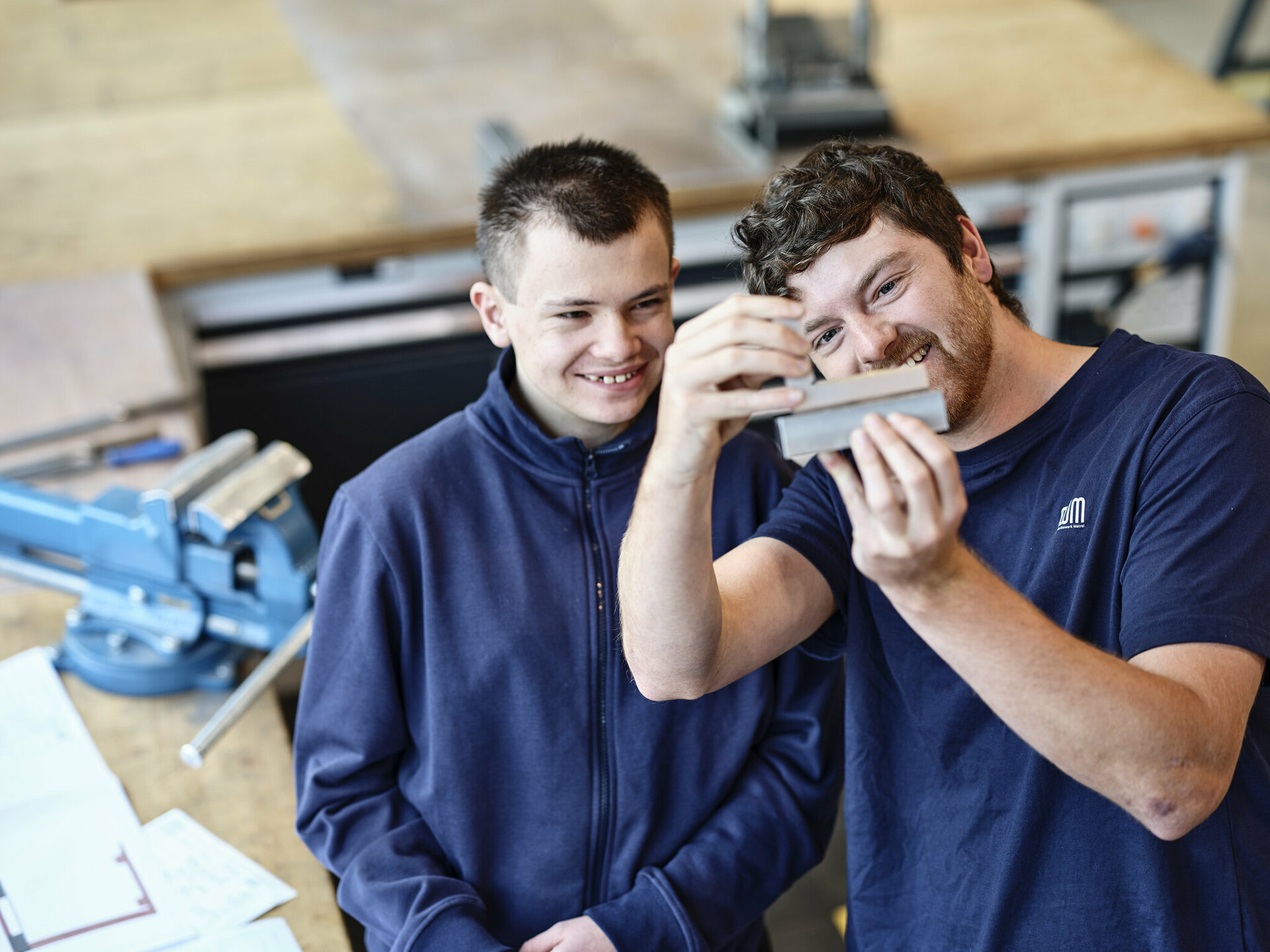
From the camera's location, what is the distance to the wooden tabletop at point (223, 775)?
1329 millimetres

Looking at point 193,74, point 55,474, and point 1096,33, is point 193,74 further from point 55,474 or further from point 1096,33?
point 1096,33

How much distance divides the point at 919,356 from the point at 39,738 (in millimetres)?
1171

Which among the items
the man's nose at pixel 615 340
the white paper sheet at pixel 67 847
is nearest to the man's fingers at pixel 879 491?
the man's nose at pixel 615 340

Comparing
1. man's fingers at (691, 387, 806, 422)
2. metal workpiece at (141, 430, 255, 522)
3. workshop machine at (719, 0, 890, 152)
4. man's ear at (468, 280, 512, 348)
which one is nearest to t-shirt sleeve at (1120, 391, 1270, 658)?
man's fingers at (691, 387, 806, 422)

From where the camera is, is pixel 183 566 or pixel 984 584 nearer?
pixel 984 584

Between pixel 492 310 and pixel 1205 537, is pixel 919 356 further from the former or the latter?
pixel 492 310

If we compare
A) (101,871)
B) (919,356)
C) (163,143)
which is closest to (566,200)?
(919,356)

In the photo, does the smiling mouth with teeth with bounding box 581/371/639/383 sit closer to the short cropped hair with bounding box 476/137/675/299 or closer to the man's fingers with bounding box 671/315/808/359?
the short cropped hair with bounding box 476/137/675/299

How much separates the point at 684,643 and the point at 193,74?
2.67m

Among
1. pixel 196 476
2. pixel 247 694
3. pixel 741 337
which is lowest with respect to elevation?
pixel 247 694

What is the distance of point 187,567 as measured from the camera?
163 cm

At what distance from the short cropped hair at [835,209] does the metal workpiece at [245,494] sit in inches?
28.4

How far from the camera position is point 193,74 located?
125 inches

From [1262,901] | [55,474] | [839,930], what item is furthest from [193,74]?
[1262,901]
